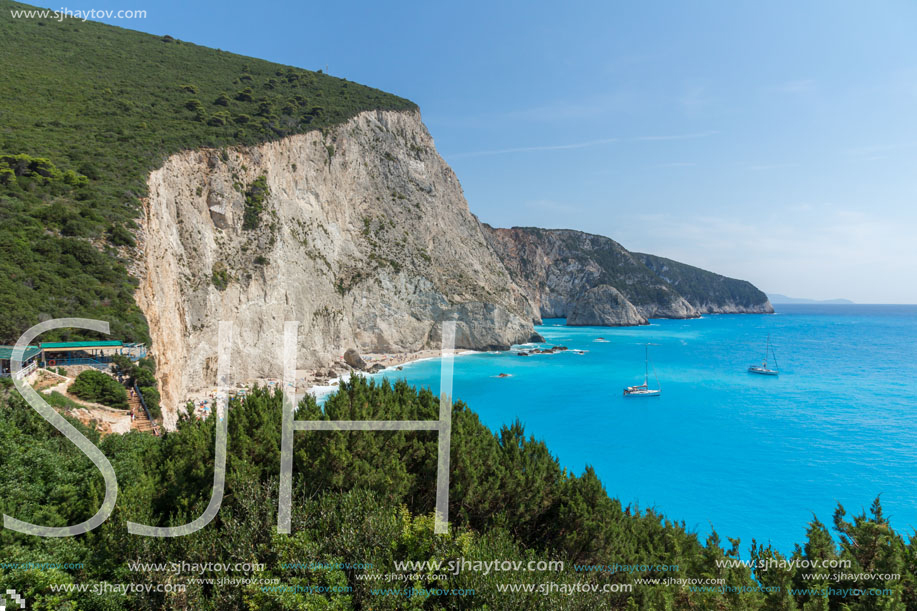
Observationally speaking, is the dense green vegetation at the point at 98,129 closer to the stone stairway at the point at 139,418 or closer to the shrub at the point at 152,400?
the shrub at the point at 152,400

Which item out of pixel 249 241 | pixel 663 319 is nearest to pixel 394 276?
pixel 249 241

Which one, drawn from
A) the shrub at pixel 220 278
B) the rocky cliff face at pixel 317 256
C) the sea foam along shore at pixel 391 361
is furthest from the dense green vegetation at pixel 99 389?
the sea foam along shore at pixel 391 361

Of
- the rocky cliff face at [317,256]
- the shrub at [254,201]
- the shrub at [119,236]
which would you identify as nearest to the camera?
the shrub at [119,236]

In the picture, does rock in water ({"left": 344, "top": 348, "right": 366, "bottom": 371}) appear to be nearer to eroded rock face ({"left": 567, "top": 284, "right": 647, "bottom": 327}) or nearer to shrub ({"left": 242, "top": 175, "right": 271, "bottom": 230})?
shrub ({"left": 242, "top": 175, "right": 271, "bottom": 230})

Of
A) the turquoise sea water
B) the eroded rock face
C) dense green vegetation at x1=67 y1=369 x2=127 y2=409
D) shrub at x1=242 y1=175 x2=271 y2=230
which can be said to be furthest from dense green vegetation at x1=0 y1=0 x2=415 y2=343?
the eroded rock face

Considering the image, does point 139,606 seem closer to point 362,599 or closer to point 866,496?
point 362,599

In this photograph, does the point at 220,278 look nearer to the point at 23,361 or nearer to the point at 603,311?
the point at 23,361
